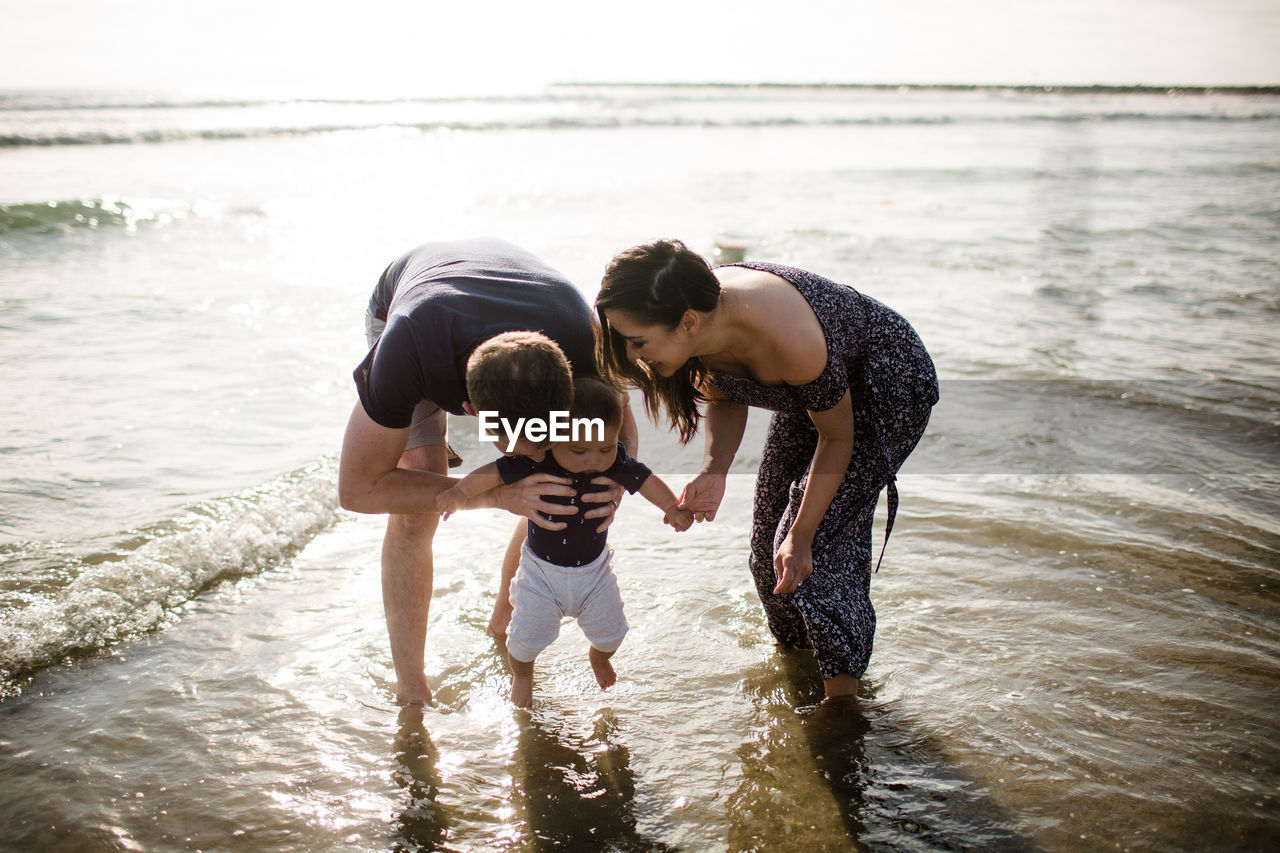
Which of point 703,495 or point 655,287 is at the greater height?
point 655,287

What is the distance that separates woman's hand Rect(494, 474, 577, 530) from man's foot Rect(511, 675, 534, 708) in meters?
0.63

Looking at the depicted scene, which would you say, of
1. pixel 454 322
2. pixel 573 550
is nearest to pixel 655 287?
pixel 454 322

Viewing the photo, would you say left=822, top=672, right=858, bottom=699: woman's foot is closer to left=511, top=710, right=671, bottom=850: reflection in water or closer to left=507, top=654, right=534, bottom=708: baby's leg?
→ left=511, top=710, right=671, bottom=850: reflection in water

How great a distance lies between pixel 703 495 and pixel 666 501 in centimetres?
14

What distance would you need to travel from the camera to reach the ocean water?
2609 millimetres

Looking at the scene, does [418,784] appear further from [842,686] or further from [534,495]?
[842,686]

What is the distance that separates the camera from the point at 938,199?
16062mm

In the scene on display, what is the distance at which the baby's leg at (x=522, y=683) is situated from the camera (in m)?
3.01

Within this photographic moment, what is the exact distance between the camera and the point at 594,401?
2.63 meters

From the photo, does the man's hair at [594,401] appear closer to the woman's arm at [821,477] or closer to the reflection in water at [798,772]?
the woman's arm at [821,477]

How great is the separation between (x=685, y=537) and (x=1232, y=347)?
5235mm

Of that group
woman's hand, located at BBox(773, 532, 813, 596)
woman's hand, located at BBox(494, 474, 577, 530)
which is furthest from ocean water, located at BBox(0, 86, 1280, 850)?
woman's hand, located at BBox(494, 474, 577, 530)

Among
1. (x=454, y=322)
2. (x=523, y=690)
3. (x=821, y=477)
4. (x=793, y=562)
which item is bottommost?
(x=523, y=690)

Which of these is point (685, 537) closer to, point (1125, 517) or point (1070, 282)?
point (1125, 517)
